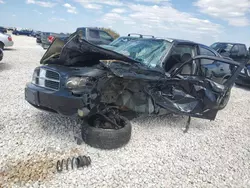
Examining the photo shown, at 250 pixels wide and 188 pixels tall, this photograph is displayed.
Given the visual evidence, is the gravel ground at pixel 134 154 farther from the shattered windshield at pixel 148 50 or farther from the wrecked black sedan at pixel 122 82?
the shattered windshield at pixel 148 50

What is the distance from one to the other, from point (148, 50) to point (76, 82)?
176 centimetres

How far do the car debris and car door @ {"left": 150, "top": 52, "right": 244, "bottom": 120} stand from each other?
5.35 feet

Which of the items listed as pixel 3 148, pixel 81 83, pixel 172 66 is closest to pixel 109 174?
pixel 81 83

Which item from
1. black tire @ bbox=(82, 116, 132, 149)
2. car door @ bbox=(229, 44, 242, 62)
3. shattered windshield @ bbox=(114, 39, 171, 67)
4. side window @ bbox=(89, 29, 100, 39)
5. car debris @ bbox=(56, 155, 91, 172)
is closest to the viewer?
car debris @ bbox=(56, 155, 91, 172)

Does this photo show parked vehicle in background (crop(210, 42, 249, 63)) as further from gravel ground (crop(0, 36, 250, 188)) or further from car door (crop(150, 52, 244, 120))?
car door (crop(150, 52, 244, 120))

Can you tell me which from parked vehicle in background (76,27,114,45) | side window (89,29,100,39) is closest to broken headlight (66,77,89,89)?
parked vehicle in background (76,27,114,45)

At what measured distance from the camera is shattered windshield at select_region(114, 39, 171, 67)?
414cm

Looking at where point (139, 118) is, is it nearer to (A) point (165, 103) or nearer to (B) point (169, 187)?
(A) point (165, 103)

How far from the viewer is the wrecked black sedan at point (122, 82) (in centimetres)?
325

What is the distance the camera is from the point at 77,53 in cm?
356

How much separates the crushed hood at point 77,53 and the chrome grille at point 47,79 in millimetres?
248

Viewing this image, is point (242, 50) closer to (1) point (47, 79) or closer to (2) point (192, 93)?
(2) point (192, 93)

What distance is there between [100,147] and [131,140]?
621mm

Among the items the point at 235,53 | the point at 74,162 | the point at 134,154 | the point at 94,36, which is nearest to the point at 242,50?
the point at 235,53
